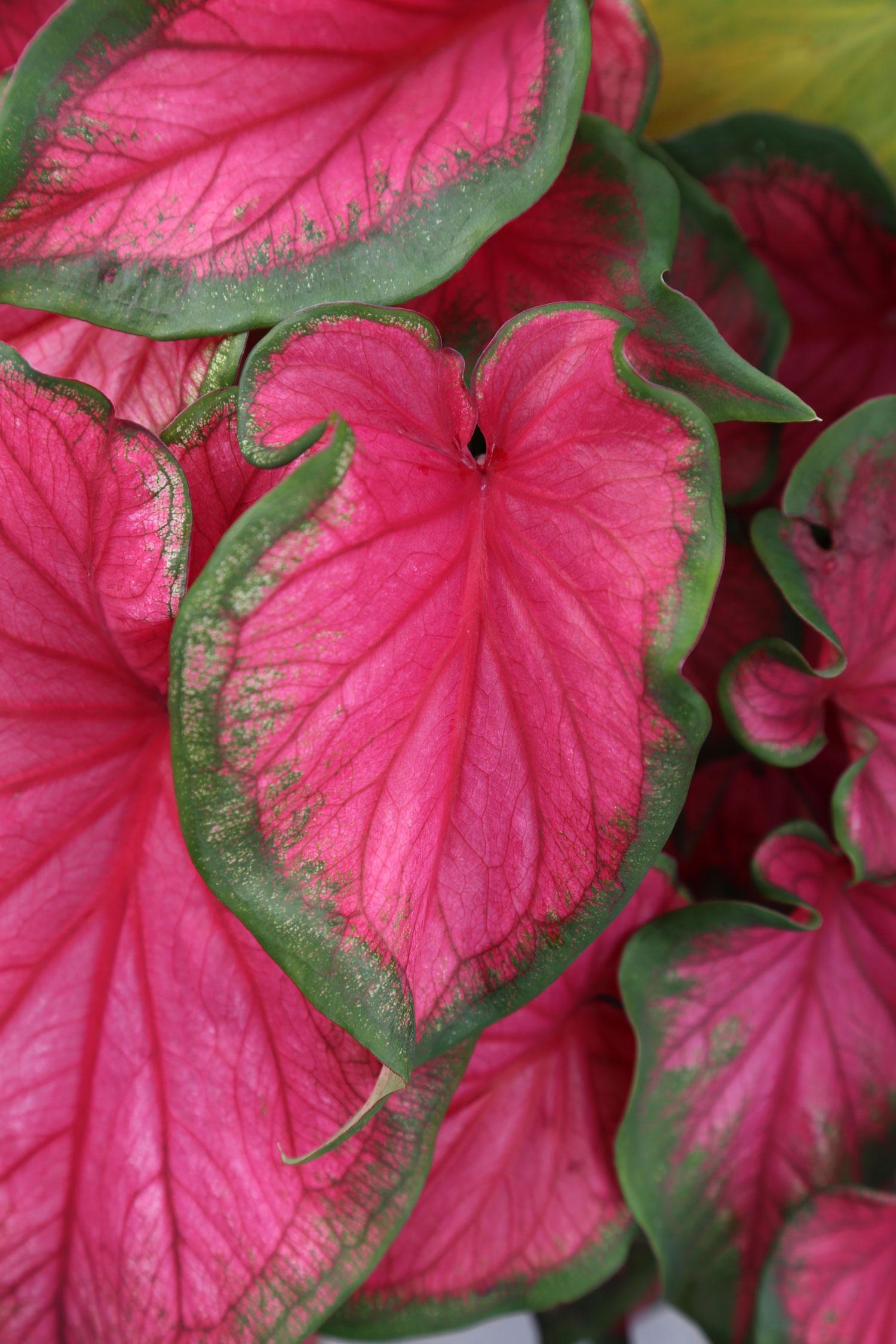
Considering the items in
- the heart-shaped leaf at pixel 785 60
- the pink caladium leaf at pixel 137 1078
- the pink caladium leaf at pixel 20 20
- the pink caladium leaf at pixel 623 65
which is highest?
the pink caladium leaf at pixel 20 20

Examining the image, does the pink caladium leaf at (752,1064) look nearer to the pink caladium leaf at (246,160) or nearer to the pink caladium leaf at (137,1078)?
the pink caladium leaf at (137,1078)

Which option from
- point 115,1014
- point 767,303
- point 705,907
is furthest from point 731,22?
point 115,1014

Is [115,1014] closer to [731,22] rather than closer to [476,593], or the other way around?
[476,593]

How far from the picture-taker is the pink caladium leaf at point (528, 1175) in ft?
2.30

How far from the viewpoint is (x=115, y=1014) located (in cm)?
60

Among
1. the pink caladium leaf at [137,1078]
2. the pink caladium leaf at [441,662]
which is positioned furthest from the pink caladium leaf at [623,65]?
the pink caladium leaf at [137,1078]

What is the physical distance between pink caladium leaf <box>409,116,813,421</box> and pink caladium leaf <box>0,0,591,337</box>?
10 centimetres

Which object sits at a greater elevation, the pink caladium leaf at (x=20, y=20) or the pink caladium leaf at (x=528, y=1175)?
the pink caladium leaf at (x=20, y=20)

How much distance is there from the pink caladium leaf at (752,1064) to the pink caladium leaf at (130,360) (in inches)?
18.0

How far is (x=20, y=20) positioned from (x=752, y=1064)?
877mm

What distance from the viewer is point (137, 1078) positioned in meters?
0.59

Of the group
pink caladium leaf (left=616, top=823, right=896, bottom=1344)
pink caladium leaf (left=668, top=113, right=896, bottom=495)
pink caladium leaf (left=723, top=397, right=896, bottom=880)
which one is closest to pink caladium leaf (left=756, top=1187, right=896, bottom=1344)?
pink caladium leaf (left=616, top=823, right=896, bottom=1344)

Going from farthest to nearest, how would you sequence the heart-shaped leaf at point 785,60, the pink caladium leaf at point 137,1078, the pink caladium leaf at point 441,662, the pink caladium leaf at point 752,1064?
the heart-shaped leaf at point 785,60, the pink caladium leaf at point 752,1064, the pink caladium leaf at point 137,1078, the pink caladium leaf at point 441,662

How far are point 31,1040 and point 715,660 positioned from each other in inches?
22.0
